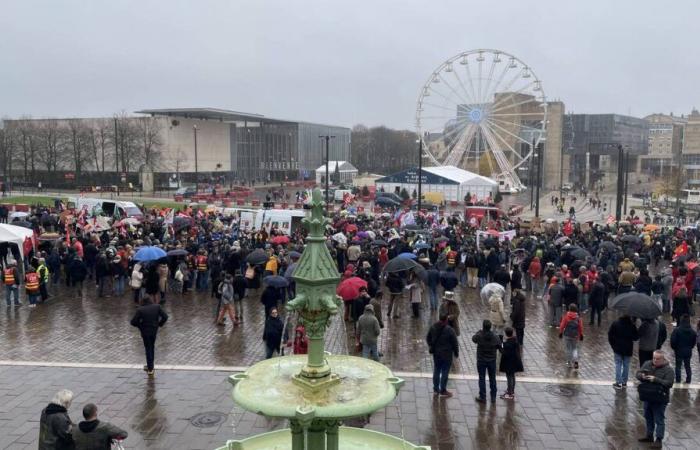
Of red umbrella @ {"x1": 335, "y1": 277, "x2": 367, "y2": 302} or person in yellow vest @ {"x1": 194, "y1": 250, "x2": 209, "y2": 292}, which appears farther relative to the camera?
person in yellow vest @ {"x1": 194, "y1": 250, "x2": 209, "y2": 292}

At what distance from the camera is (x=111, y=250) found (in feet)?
57.7

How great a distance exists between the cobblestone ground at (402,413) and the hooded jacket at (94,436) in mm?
2071

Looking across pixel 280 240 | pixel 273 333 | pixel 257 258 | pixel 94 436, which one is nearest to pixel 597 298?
pixel 273 333

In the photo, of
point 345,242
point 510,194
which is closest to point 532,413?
point 345,242

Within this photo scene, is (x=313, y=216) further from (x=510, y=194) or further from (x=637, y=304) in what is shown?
(x=510, y=194)

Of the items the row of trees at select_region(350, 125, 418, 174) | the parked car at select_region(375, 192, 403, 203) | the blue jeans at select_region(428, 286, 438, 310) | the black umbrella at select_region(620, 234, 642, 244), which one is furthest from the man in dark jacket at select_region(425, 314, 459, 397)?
the row of trees at select_region(350, 125, 418, 174)

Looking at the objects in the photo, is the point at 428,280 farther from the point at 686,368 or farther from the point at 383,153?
the point at 383,153

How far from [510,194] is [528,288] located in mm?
49685

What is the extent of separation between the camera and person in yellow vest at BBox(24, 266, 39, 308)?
51.4 feet

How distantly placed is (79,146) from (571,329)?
70.8 m

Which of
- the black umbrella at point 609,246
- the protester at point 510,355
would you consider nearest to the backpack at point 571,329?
the protester at point 510,355

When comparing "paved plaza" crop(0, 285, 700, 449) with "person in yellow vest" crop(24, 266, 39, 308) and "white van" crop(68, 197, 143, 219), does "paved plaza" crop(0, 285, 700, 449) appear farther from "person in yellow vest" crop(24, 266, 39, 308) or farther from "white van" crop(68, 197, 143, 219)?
"white van" crop(68, 197, 143, 219)

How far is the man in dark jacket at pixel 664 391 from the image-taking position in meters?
8.20

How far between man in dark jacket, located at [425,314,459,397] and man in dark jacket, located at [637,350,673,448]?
2.69 m
